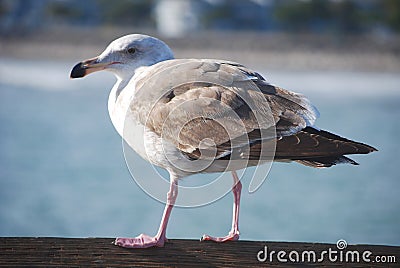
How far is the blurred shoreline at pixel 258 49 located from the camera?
24.6 metres

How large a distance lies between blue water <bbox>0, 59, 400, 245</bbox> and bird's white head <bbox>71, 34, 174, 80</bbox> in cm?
45

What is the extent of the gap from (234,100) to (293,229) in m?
4.00

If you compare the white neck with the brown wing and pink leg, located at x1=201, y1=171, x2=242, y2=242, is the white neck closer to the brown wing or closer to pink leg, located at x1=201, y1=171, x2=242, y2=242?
the brown wing

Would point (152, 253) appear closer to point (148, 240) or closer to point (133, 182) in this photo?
point (148, 240)

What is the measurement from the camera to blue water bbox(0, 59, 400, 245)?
622cm

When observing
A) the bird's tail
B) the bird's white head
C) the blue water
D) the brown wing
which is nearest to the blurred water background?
the blue water

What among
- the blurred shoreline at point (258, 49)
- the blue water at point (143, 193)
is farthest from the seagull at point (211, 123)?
the blurred shoreline at point (258, 49)

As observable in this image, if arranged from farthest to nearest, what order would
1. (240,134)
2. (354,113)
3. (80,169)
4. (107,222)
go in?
(354,113) < (80,169) < (107,222) < (240,134)

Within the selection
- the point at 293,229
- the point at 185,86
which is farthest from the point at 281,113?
the point at 293,229

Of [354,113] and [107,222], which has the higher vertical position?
[354,113]

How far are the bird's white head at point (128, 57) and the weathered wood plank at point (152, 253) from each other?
813 millimetres

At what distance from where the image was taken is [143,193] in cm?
726

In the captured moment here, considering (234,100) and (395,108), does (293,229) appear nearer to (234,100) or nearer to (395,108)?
(234,100)

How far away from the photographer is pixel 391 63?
2384 centimetres
